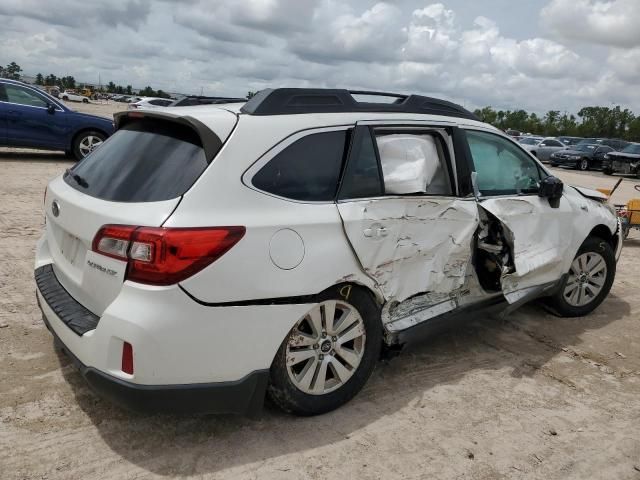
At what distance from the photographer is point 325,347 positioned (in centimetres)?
318

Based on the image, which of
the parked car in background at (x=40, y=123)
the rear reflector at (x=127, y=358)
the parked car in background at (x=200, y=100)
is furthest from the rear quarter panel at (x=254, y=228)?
the parked car in background at (x=40, y=123)

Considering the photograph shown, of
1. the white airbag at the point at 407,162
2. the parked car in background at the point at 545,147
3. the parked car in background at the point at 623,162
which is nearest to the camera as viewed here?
the white airbag at the point at 407,162

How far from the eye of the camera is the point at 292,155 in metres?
3.09

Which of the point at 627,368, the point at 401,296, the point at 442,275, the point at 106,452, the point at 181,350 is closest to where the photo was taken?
the point at 181,350

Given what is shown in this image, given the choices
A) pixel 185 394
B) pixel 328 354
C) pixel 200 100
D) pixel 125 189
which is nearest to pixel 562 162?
pixel 200 100

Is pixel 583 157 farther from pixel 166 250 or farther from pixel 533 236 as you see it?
pixel 166 250

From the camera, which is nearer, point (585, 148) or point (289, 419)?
point (289, 419)

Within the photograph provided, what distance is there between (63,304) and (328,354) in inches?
57.1

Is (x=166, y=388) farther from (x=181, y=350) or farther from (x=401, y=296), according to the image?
(x=401, y=296)

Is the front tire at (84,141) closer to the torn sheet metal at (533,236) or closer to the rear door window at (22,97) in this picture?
the rear door window at (22,97)

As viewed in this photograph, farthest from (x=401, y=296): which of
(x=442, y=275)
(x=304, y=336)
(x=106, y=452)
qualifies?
(x=106, y=452)

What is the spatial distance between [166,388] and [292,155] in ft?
4.39

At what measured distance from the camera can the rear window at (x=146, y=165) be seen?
279 cm

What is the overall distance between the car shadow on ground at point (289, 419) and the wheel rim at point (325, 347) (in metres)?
0.24
